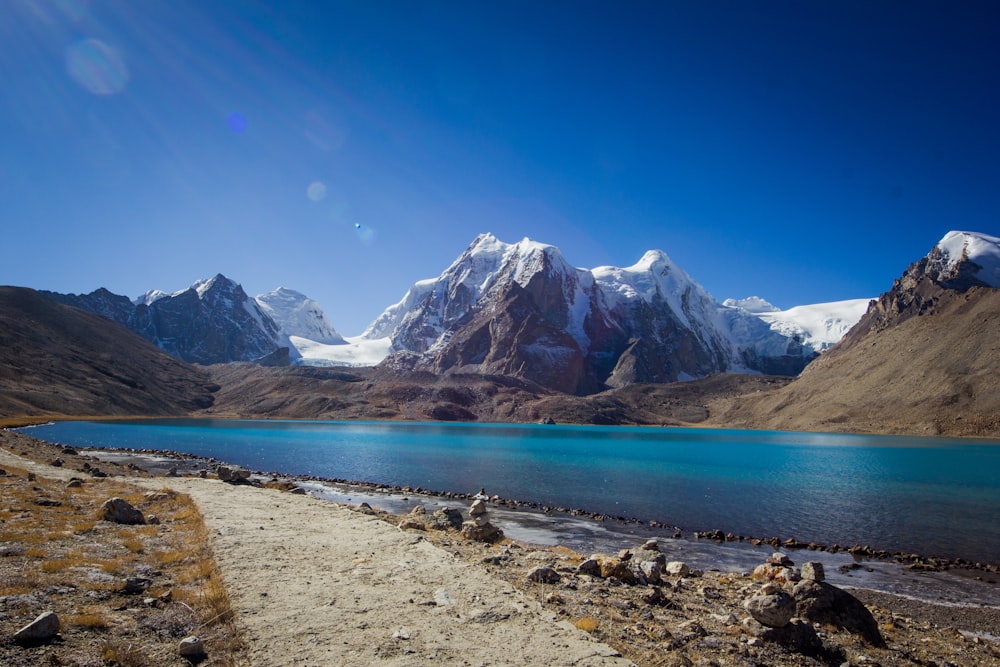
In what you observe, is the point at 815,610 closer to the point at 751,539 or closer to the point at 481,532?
the point at 481,532

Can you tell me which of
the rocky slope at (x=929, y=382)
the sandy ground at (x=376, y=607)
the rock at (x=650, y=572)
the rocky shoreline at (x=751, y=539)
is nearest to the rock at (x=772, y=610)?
the rock at (x=650, y=572)

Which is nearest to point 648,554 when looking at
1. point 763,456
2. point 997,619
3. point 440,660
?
point 997,619

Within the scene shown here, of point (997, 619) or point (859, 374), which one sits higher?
point (859, 374)

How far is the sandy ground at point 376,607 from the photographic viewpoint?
9.97 meters

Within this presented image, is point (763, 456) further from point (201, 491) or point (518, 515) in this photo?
point (201, 491)

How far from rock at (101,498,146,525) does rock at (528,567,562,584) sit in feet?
48.0

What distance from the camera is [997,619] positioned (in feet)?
63.9

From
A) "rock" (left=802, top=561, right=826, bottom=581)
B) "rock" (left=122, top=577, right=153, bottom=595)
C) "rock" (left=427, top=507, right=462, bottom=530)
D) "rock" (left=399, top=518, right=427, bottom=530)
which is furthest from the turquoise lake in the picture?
"rock" (left=122, top=577, right=153, bottom=595)

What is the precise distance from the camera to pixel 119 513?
64.8 ft

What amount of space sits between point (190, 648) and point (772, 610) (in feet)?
42.8

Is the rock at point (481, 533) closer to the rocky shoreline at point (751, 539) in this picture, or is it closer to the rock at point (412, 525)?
the rock at point (412, 525)

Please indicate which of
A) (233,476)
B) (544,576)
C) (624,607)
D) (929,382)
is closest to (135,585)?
(544,576)

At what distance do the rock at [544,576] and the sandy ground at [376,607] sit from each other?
1.59m

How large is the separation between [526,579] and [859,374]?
21726cm
